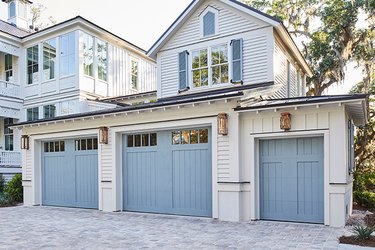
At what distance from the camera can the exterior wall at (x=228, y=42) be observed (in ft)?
36.9

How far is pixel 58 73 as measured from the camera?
16.3m

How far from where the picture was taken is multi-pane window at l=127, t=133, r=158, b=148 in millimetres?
10125

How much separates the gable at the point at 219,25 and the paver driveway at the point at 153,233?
6.45 metres

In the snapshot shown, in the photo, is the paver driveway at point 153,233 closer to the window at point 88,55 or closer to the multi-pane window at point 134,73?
the window at point 88,55

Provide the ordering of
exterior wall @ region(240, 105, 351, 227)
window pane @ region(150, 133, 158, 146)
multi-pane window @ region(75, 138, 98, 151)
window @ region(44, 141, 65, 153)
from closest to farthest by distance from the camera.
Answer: exterior wall @ region(240, 105, 351, 227) → window pane @ region(150, 133, 158, 146) → multi-pane window @ region(75, 138, 98, 151) → window @ region(44, 141, 65, 153)

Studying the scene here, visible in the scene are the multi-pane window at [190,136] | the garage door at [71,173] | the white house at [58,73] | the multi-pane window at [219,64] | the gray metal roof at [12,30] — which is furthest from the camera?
the gray metal roof at [12,30]

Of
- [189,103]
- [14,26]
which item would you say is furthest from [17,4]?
[189,103]

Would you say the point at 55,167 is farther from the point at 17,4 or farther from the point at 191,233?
the point at 17,4

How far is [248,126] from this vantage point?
8.59 metres

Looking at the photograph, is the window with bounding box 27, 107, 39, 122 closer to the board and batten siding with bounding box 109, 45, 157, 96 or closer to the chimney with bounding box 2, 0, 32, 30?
the board and batten siding with bounding box 109, 45, 157, 96

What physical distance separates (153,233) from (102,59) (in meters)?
11.5

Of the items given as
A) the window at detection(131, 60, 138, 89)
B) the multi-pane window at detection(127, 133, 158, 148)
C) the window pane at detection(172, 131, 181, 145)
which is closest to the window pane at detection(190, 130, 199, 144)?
the window pane at detection(172, 131, 181, 145)

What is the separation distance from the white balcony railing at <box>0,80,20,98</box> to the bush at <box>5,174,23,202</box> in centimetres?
531

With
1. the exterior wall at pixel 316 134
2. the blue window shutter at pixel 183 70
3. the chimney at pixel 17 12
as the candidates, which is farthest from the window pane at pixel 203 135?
the chimney at pixel 17 12
